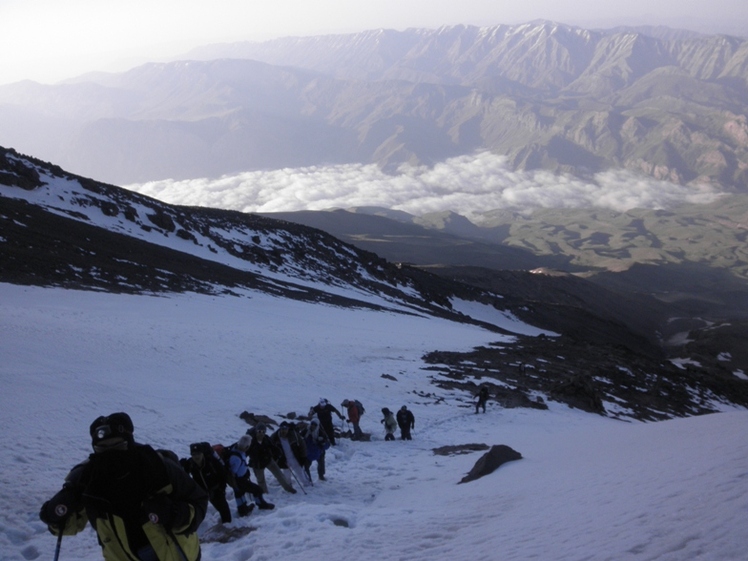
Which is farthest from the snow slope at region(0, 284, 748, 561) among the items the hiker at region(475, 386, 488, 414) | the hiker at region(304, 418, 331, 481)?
the hiker at region(304, 418, 331, 481)

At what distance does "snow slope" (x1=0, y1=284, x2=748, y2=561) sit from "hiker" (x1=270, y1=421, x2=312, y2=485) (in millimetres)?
539

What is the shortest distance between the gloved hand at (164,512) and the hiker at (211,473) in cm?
340

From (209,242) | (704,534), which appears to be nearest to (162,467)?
(704,534)

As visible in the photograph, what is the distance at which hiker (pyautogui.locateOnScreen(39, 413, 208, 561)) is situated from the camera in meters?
4.61

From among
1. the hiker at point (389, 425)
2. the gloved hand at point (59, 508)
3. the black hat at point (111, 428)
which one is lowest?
the hiker at point (389, 425)

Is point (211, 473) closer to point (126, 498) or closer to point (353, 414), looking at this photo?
point (126, 498)

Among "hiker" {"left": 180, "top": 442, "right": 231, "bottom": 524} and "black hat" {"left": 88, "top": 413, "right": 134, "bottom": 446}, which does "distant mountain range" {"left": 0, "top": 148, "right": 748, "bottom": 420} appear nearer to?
"hiker" {"left": 180, "top": 442, "right": 231, "bottom": 524}

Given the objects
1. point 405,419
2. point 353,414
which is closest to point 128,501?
point 353,414

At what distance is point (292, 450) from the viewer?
10.6 m

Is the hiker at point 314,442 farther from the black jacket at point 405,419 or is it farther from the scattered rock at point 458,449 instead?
the black jacket at point 405,419

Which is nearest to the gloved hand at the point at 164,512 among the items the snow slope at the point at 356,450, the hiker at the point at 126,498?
the hiker at the point at 126,498

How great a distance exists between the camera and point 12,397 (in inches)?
453

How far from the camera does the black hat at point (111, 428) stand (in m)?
4.53

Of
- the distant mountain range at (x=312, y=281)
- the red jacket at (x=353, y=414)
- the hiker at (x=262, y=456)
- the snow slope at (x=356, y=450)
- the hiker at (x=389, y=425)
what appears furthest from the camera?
the distant mountain range at (x=312, y=281)
